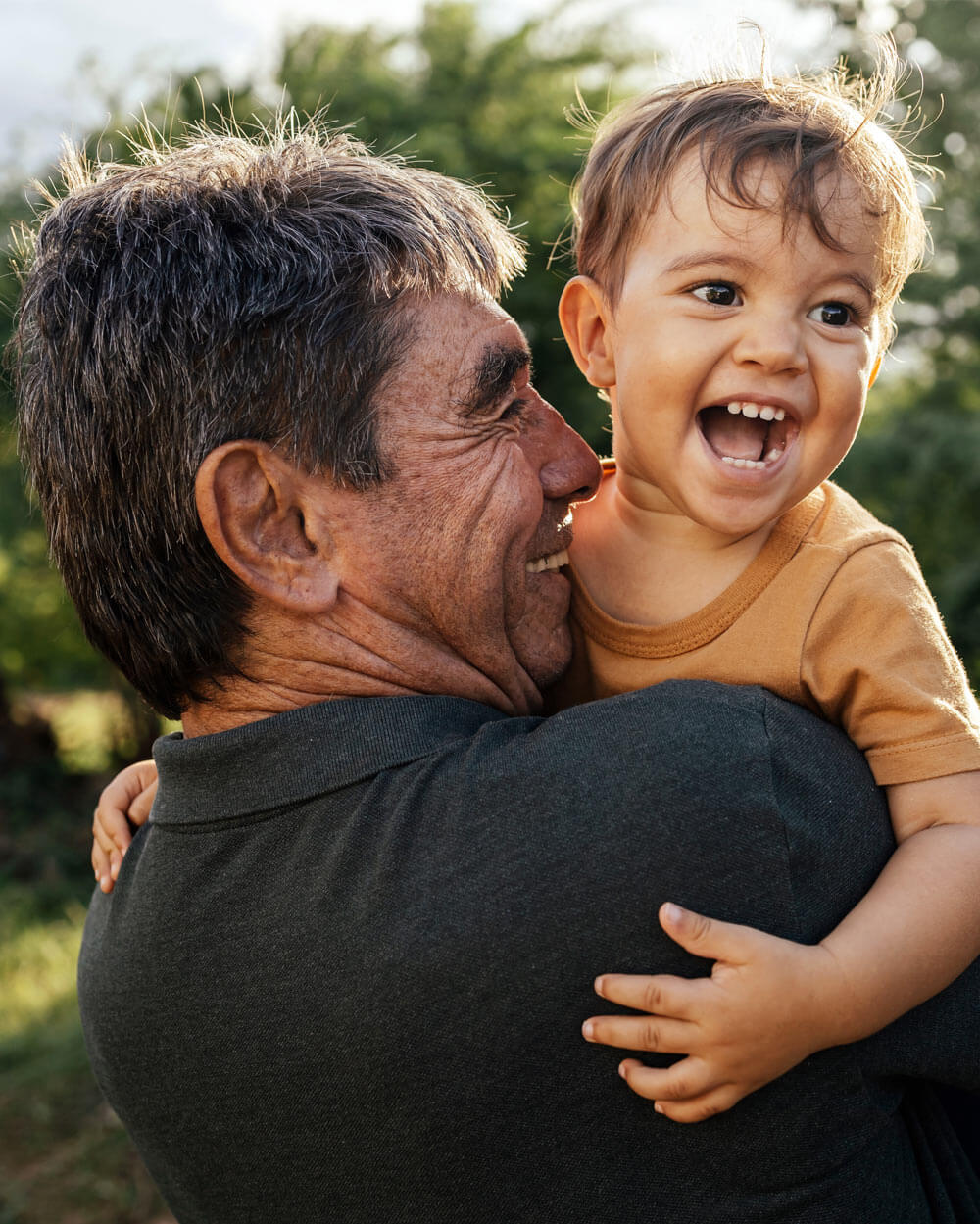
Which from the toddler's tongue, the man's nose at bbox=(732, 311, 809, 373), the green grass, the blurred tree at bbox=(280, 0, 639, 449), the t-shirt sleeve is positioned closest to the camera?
the t-shirt sleeve

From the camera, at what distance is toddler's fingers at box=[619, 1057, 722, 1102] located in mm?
1389

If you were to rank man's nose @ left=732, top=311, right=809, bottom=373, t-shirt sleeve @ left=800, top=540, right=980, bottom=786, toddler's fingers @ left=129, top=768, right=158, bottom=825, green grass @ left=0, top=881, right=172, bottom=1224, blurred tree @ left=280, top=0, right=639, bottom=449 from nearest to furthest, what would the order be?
1. t-shirt sleeve @ left=800, top=540, right=980, bottom=786
2. man's nose @ left=732, top=311, right=809, bottom=373
3. toddler's fingers @ left=129, top=768, right=158, bottom=825
4. green grass @ left=0, top=881, right=172, bottom=1224
5. blurred tree @ left=280, top=0, right=639, bottom=449

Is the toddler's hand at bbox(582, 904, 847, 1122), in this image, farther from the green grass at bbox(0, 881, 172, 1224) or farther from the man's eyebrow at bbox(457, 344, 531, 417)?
the green grass at bbox(0, 881, 172, 1224)

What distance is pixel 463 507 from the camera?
6.10 ft

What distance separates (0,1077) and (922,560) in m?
5.73

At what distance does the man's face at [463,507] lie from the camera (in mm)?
1810

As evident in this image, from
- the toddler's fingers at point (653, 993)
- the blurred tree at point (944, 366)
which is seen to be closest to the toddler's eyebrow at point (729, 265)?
the toddler's fingers at point (653, 993)

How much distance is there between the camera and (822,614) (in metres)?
1.75

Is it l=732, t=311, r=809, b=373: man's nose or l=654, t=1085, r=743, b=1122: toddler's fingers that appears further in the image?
l=732, t=311, r=809, b=373: man's nose

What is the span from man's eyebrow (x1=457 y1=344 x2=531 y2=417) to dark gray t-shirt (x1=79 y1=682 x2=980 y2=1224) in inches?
21.0

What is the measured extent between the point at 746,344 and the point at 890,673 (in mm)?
539

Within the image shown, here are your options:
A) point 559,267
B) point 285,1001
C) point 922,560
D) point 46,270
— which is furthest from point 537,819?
point 922,560

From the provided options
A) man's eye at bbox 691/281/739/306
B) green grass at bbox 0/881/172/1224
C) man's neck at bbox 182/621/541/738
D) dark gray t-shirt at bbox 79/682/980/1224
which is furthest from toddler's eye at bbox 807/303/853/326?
green grass at bbox 0/881/172/1224

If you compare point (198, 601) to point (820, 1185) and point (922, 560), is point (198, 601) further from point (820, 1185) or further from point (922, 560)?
point (922, 560)
